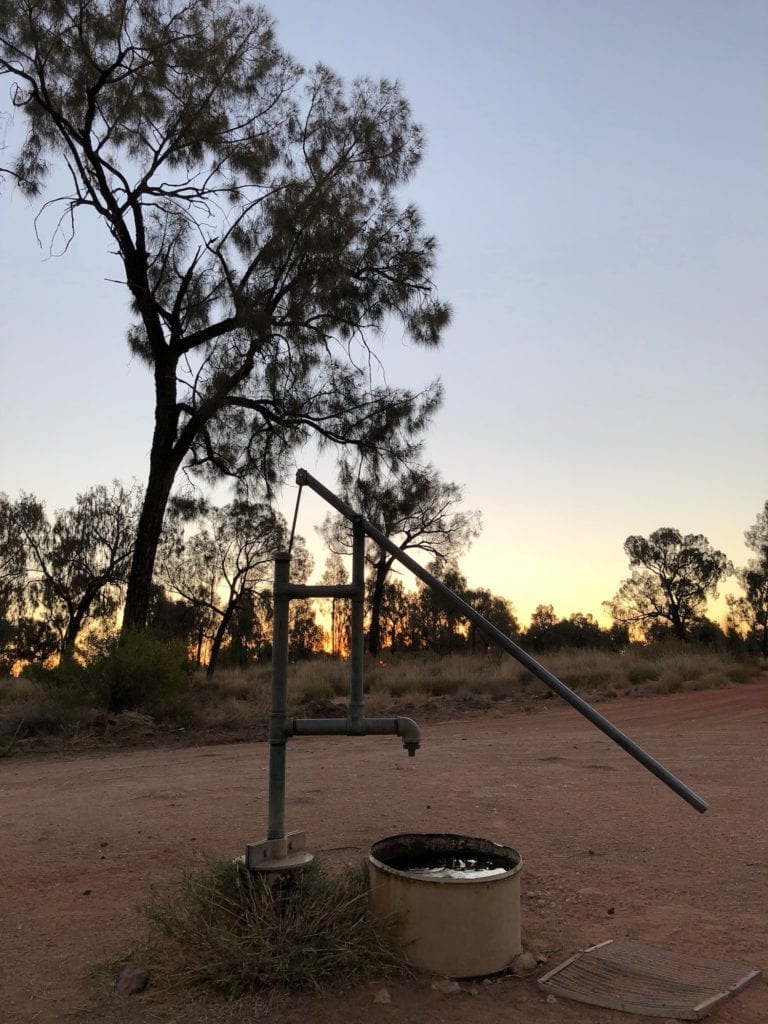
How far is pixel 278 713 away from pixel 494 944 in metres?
1.12

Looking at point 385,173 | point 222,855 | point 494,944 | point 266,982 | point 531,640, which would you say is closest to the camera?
point 266,982

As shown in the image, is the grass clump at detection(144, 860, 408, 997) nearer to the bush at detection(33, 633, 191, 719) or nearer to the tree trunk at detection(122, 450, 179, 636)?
the bush at detection(33, 633, 191, 719)

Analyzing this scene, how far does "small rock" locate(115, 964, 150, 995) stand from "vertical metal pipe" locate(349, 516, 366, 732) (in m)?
1.11

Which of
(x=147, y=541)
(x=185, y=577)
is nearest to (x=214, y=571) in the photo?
(x=185, y=577)

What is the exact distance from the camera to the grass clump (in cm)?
286

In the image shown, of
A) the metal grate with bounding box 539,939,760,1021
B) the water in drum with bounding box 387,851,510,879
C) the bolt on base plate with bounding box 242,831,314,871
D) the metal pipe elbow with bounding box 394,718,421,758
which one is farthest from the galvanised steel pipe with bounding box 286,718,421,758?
the metal grate with bounding box 539,939,760,1021

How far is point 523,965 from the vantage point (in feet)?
10.2

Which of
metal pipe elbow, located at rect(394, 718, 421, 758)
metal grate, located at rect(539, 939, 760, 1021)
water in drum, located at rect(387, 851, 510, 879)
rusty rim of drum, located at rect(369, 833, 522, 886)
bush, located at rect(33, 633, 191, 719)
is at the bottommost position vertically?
metal grate, located at rect(539, 939, 760, 1021)

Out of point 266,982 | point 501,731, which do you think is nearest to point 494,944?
point 266,982

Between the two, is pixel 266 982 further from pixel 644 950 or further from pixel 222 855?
pixel 222 855

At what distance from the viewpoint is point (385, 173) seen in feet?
46.3

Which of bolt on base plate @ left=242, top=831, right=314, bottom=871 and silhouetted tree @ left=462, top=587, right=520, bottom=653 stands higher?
silhouetted tree @ left=462, top=587, right=520, bottom=653

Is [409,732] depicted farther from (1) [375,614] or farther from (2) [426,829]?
(1) [375,614]

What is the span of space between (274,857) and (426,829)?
230cm
